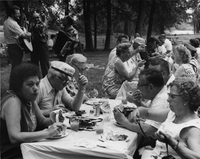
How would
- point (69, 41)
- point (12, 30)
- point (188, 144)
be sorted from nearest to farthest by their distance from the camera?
point (188, 144)
point (12, 30)
point (69, 41)

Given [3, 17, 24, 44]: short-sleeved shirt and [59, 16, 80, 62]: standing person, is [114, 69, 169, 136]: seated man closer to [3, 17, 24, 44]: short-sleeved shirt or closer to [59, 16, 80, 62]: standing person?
[3, 17, 24, 44]: short-sleeved shirt

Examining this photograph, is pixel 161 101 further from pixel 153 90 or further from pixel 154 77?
pixel 154 77

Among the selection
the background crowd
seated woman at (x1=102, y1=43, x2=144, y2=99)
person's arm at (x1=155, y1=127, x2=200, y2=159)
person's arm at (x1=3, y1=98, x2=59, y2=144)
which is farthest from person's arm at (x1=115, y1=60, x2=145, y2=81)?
person's arm at (x1=155, y1=127, x2=200, y2=159)

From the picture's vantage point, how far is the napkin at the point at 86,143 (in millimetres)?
2159

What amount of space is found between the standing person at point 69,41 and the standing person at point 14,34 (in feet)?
4.02

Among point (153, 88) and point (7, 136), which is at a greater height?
point (153, 88)

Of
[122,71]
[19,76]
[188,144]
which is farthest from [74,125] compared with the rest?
[122,71]

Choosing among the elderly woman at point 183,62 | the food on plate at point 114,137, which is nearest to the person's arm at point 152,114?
the food on plate at point 114,137

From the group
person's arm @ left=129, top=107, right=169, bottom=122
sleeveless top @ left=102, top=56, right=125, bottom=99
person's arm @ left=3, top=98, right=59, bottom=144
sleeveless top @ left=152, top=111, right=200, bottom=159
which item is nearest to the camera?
sleeveless top @ left=152, top=111, right=200, bottom=159

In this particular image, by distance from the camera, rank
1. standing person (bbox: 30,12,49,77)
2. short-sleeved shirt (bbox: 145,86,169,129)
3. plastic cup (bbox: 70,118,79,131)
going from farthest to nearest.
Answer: standing person (bbox: 30,12,49,77) → short-sleeved shirt (bbox: 145,86,169,129) → plastic cup (bbox: 70,118,79,131)

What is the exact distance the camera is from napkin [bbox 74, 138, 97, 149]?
2159 mm

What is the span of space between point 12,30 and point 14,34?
0.09 meters

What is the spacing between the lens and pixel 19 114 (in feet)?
7.36

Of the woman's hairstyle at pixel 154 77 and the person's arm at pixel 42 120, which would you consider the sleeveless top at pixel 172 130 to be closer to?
the woman's hairstyle at pixel 154 77
